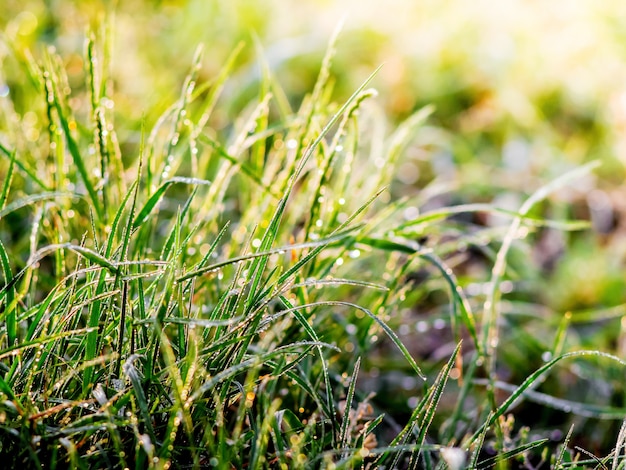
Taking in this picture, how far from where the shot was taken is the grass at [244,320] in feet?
2.48

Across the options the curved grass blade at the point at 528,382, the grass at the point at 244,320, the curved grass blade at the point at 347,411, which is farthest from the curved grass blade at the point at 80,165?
the curved grass blade at the point at 528,382

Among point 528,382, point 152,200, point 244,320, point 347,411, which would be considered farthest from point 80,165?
point 528,382

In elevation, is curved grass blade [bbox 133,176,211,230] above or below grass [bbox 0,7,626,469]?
above

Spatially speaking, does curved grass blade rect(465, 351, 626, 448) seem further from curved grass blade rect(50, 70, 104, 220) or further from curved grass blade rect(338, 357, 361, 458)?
curved grass blade rect(50, 70, 104, 220)

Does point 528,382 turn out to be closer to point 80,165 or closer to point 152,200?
point 152,200

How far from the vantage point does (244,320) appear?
83 cm

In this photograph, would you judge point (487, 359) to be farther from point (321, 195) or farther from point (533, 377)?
point (321, 195)

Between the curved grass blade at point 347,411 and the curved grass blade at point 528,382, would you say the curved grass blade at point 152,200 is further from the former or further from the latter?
the curved grass blade at point 528,382

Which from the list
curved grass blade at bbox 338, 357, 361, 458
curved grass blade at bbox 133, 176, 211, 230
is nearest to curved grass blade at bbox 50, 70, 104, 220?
curved grass blade at bbox 133, 176, 211, 230

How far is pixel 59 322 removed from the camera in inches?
32.2

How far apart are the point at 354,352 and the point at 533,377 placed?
36 centimetres

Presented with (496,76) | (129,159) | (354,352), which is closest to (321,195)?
(354,352)

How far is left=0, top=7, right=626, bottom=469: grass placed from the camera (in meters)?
0.75

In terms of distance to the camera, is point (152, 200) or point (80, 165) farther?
point (80, 165)
